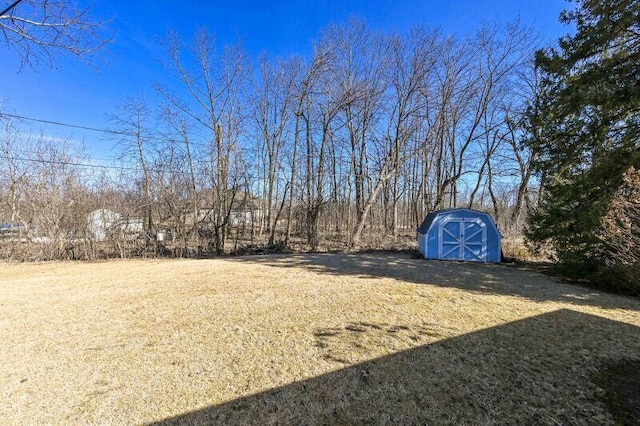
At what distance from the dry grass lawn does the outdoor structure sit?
477cm

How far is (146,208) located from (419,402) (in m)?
13.4

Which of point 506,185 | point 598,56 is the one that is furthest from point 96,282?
point 506,185

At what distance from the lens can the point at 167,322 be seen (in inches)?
164

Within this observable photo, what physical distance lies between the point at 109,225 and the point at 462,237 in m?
14.3

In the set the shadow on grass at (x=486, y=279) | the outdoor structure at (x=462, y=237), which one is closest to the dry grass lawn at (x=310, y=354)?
the shadow on grass at (x=486, y=279)

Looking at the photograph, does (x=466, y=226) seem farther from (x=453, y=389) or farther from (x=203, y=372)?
(x=203, y=372)

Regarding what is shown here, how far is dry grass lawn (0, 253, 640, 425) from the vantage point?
232cm

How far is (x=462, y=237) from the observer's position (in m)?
11.1

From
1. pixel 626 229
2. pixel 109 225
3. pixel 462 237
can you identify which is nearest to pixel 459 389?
pixel 626 229

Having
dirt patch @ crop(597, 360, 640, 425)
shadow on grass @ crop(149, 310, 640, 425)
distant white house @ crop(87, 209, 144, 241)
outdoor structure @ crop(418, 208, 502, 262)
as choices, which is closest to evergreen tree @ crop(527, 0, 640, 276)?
outdoor structure @ crop(418, 208, 502, 262)

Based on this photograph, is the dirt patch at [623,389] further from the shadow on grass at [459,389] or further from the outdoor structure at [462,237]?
the outdoor structure at [462,237]

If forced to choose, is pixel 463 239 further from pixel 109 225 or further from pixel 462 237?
pixel 109 225

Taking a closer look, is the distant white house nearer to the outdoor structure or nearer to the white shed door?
the outdoor structure

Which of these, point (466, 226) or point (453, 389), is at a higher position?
point (466, 226)
